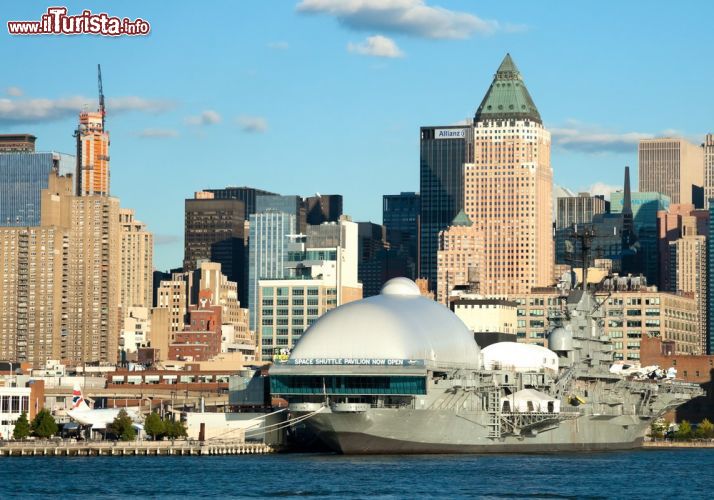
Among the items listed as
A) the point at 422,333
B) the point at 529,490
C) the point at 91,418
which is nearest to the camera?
the point at 529,490

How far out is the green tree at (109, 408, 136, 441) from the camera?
17312 cm

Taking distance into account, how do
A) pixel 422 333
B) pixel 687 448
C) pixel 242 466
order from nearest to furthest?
pixel 242 466, pixel 422 333, pixel 687 448

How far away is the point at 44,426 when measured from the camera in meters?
178

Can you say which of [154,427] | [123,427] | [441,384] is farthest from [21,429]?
[441,384]

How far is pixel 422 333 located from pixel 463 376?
548cm

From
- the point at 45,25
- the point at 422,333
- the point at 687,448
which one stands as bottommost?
the point at 687,448

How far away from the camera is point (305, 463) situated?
474ft

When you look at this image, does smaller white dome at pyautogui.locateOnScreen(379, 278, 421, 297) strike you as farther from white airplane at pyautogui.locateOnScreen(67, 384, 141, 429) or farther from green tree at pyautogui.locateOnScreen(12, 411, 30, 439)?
green tree at pyautogui.locateOnScreen(12, 411, 30, 439)

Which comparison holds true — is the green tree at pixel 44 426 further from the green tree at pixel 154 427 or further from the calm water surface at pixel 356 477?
the calm water surface at pixel 356 477

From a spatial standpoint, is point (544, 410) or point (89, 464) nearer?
point (89, 464)

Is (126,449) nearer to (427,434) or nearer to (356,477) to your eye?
(427,434)

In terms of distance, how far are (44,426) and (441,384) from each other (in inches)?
1887

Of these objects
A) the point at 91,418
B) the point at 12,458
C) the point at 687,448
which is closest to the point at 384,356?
the point at 12,458

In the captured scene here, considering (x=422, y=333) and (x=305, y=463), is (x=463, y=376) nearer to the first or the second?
(x=422, y=333)
